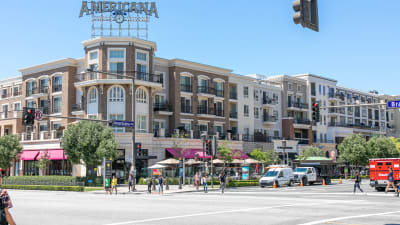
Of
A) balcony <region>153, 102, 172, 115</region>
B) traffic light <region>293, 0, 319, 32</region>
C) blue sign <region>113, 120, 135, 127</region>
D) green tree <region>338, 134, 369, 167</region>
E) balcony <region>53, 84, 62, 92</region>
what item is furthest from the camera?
green tree <region>338, 134, 369, 167</region>

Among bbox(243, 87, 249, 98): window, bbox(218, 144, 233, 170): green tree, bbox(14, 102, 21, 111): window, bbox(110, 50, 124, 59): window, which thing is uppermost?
bbox(110, 50, 124, 59): window

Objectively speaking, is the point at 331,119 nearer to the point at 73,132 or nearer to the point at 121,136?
the point at 121,136

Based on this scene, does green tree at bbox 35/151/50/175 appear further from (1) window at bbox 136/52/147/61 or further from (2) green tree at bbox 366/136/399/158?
(2) green tree at bbox 366/136/399/158

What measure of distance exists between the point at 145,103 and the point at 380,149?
133ft

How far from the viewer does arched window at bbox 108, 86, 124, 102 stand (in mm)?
49469

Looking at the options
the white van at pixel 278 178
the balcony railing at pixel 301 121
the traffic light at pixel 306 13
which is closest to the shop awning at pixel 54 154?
the white van at pixel 278 178

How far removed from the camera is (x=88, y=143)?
42.9 metres

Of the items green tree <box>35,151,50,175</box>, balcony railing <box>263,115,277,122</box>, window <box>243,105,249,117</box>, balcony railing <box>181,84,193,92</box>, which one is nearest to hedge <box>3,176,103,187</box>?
green tree <box>35,151,50,175</box>

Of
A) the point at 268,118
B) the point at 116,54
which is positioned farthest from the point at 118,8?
the point at 268,118

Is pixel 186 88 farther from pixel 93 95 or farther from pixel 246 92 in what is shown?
pixel 246 92

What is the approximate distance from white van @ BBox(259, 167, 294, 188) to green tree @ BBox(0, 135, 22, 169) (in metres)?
27.9

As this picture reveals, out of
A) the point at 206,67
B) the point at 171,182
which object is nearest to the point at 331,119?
the point at 206,67

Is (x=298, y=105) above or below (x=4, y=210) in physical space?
above

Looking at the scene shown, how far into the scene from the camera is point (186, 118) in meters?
56.8
